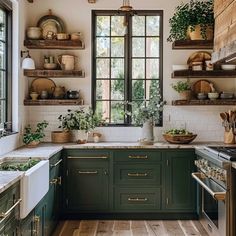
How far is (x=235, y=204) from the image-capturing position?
3568 mm

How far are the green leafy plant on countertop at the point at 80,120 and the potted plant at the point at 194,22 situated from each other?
1.45m

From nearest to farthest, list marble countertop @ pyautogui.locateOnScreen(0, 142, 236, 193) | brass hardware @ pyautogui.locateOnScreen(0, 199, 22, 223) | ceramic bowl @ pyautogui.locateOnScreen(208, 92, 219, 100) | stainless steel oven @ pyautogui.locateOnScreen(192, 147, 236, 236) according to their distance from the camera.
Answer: brass hardware @ pyautogui.locateOnScreen(0, 199, 22, 223) < stainless steel oven @ pyautogui.locateOnScreen(192, 147, 236, 236) < marble countertop @ pyautogui.locateOnScreen(0, 142, 236, 193) < ceramic bowl @ pyautogui.locateOnScreen(208, 92, 219, 100)

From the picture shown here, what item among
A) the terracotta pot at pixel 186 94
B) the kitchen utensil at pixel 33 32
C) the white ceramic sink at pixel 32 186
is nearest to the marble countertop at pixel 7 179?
the white ceramic sink at pixel 32 186

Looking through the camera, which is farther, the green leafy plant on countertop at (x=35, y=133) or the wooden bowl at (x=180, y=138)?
the wooden bowl at (x=180, y=138)

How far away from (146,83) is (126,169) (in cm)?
129

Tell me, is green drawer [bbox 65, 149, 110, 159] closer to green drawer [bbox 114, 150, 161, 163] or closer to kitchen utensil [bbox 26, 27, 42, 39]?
green drawer [bbox 114, 150, 161, 163]

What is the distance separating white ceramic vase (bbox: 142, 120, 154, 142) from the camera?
5.32m

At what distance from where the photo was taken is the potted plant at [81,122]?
5.34 metres

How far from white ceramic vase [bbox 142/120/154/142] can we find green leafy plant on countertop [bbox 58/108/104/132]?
2.03 ft

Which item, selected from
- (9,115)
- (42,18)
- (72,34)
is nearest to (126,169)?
(9,115)

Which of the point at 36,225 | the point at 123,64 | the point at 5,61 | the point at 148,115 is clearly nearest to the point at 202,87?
the point at 148,115

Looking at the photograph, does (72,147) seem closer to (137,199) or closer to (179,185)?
(137,199)

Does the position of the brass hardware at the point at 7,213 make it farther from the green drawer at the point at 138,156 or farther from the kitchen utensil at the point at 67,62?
the kitchen utensil at the point at 67,62

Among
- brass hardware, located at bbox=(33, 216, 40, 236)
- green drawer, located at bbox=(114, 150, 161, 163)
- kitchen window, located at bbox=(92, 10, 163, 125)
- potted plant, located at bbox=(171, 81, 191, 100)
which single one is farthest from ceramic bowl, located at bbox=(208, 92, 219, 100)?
brass hardware, located at bbox=(33, 216, 40, 236)
